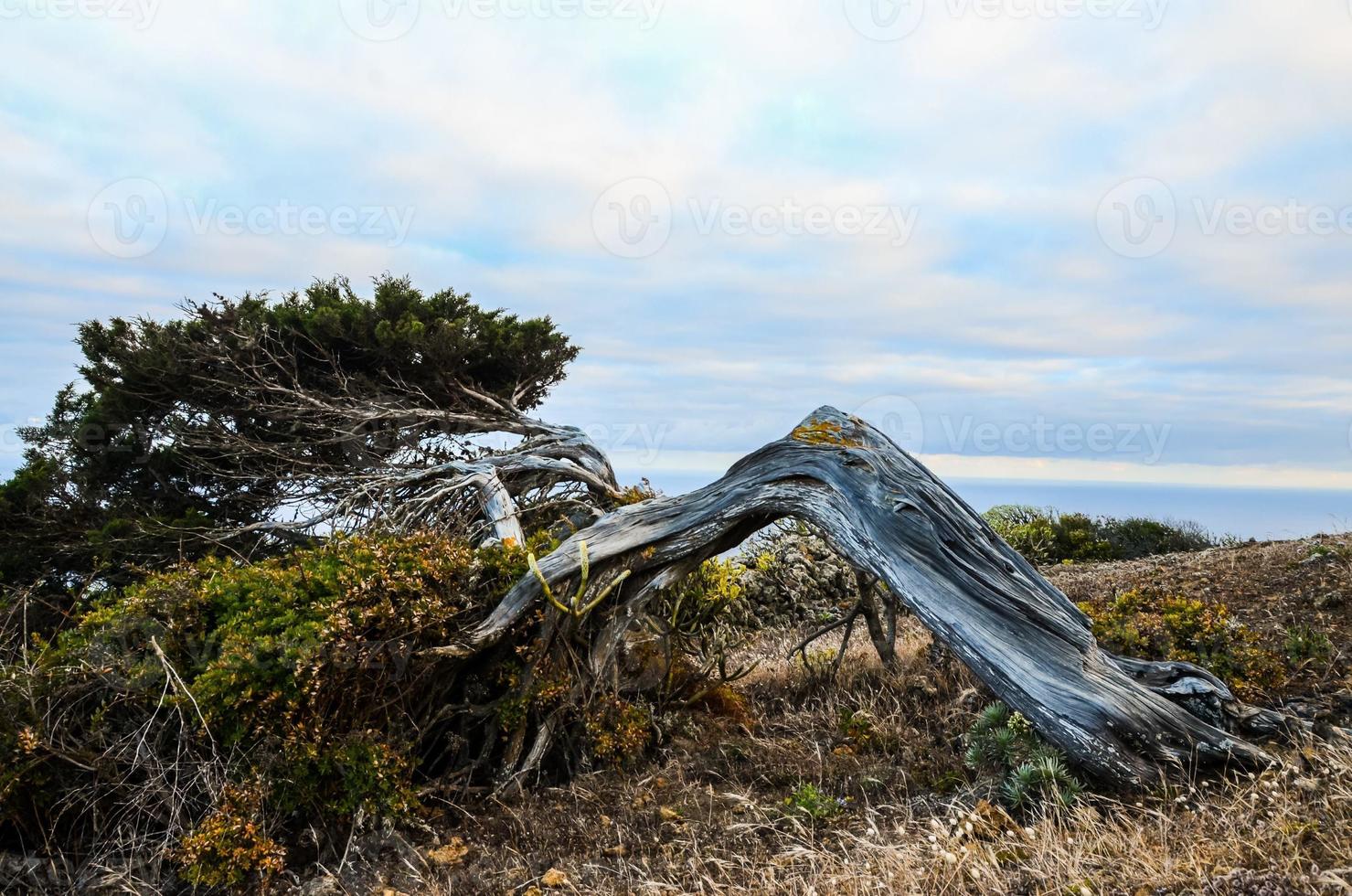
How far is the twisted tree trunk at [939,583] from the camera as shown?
473 cm

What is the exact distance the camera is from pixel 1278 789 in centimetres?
415

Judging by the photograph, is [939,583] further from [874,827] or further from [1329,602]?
[1329,602]

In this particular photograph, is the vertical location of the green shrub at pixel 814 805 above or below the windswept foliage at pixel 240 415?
below

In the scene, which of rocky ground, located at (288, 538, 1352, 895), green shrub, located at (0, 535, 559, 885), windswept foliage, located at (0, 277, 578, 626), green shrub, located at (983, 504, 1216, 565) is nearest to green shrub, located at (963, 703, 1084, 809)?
rocky ground, located at (288, 538, 1352, 895)

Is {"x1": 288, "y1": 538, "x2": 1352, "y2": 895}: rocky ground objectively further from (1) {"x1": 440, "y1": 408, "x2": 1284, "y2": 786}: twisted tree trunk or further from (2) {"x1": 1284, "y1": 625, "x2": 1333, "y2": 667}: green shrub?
(1) {"x1": 440, "y1": 408, "x2": 1284, "y2": 786}: twisted tree trunk

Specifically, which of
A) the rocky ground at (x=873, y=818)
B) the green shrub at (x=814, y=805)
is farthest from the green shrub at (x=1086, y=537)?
the green shrub at (x=814, y=805)

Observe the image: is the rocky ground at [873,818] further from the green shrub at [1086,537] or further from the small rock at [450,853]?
the green shrub at [1086,537]

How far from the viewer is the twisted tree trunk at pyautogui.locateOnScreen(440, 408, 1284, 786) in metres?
4.73

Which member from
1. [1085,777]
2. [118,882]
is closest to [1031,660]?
A: [1085,777]

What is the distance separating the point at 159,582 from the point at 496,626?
88.7 inches

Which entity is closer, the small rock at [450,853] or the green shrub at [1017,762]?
the green shrub at [1017,762]

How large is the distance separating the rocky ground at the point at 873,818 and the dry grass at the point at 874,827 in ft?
0.04

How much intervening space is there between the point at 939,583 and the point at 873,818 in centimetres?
134

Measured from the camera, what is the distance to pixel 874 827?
4324 millimetres
